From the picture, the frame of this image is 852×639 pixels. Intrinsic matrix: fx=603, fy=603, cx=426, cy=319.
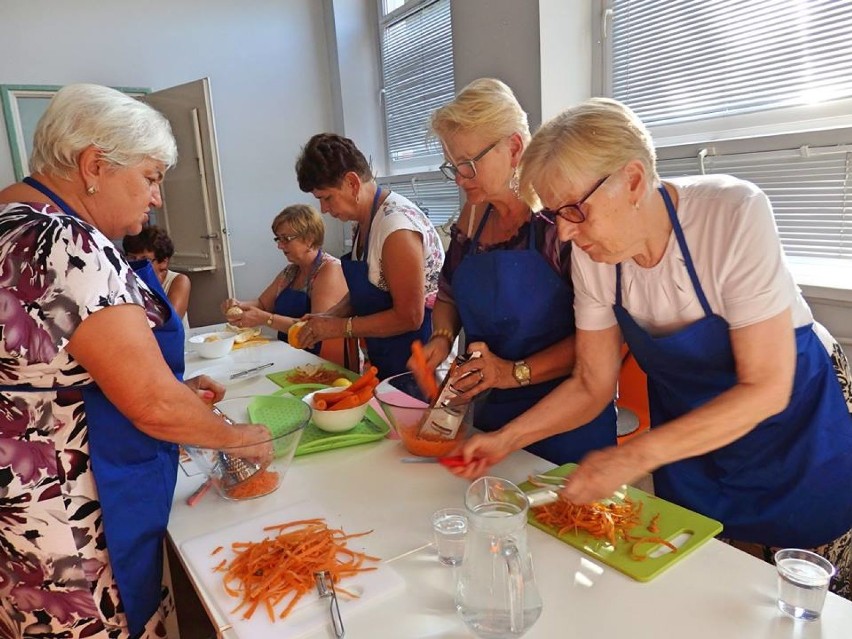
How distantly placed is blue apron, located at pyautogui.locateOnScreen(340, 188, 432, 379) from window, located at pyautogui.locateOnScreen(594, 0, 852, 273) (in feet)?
4.62

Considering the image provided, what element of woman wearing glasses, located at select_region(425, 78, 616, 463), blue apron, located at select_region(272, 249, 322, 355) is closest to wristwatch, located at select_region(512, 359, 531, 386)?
woman wearing glasses, located at select_region(425, 78, 616, 463)

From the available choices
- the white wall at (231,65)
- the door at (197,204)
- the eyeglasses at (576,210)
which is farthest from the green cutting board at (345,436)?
the white wall at (231,65)

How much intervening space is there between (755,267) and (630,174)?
283mm

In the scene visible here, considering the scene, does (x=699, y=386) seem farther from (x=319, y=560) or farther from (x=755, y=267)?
(x=319, y=560)

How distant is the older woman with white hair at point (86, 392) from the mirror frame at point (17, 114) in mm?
3574

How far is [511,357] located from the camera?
1643mm

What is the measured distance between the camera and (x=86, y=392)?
1146 millimetres

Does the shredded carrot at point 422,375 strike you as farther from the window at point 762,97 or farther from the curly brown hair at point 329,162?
the window at point 762,97

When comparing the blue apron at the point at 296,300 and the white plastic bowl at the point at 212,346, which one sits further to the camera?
the blue apron at the point at 296,300

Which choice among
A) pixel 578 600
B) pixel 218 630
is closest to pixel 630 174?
pixel 578 600

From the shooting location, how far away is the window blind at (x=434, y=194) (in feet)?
14.7

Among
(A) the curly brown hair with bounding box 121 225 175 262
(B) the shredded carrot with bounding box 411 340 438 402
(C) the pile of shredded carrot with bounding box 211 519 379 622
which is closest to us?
(C) the pile of shredded carrot with bounding box 211 519 379 622

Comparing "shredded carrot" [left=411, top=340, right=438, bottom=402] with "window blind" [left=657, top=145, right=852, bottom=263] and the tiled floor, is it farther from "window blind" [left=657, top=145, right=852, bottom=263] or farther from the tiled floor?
"window blind" [left=657, top=145, right=852, bottom=263]

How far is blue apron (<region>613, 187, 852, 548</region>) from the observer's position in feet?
4.02
